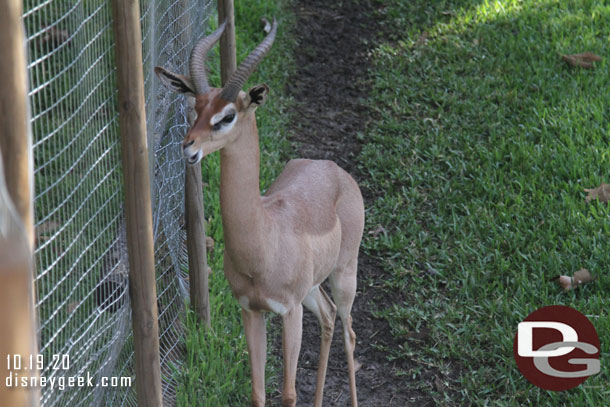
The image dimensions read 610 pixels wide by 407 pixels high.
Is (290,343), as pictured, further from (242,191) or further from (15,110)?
(15,110)

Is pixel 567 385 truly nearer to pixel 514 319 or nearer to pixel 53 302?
pixel 514 319

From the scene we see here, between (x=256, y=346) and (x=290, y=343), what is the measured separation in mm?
175

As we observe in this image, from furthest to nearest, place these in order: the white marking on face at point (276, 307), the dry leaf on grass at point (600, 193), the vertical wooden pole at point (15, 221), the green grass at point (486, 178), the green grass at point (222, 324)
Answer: the dry leaf on grass at point (600, 193), the green grass at point (486, 178), the green grass at point (222, 324), the white marking on face at point (276, 307), the vertical wooden pole at point (15, 221)

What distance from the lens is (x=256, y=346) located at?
148 inches

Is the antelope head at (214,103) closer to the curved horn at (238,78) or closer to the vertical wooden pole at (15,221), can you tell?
the curved horn at (238,78)

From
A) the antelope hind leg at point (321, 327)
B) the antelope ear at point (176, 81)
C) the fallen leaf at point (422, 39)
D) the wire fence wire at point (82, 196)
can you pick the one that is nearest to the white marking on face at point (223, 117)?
the antelope ear at point (176, 81)

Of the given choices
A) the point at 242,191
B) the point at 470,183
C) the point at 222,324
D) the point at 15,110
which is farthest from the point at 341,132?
the point at 15,110

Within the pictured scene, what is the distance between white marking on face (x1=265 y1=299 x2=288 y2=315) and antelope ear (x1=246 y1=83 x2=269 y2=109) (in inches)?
35.2

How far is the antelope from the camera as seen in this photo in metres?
3.25

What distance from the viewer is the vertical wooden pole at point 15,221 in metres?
0.82

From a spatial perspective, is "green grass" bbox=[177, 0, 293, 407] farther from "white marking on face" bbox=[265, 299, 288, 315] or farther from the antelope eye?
the antelope eye

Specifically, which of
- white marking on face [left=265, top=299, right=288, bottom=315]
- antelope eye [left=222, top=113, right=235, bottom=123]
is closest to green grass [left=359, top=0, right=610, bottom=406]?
white marking on face [left=265, top=299, right=288, bottom=315]

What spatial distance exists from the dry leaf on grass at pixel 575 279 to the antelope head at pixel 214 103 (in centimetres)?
237

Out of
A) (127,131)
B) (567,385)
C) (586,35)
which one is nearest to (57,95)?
(127,131)
